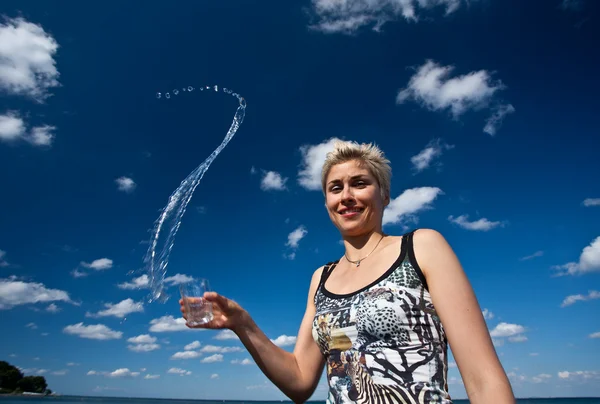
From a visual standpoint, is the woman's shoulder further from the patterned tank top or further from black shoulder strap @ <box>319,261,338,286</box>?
black shoulder strap @ <box>319,261,338,286</box>

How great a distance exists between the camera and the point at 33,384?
590ft

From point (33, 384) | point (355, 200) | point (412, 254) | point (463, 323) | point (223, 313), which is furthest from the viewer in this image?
point (33, 384)

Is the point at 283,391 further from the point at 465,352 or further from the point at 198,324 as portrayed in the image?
the point at 465,352

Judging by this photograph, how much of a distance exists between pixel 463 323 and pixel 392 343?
15.9 inches

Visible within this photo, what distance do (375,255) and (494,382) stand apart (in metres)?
1.06

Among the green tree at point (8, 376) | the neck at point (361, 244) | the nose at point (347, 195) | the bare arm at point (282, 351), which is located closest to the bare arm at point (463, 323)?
the neck at point (361, 244)

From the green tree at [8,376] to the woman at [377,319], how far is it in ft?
679

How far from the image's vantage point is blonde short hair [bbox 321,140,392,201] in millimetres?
3132

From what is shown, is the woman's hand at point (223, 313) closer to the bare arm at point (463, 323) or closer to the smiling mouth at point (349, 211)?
the smiling mouth at point (349, 211)

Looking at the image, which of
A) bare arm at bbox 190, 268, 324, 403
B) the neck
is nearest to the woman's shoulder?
the neck

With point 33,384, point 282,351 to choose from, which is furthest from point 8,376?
point 282,351

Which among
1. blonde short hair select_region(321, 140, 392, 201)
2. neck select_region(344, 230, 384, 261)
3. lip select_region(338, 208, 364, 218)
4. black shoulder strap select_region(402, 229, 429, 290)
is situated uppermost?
blonde short hair select_region(321, 140, 392, 201)

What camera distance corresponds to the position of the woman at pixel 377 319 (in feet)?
7.23

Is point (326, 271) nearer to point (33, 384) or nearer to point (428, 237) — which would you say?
point (428, 237)
